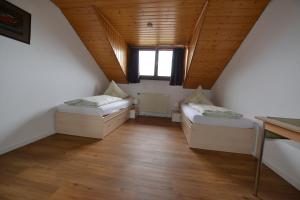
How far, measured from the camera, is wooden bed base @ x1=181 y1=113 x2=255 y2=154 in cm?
225

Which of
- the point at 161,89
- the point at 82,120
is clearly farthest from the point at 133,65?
the point at 82,120

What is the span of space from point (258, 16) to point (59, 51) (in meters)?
3.28

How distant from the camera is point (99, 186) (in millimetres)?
1385

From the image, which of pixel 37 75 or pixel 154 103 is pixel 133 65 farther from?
pixel 37 75

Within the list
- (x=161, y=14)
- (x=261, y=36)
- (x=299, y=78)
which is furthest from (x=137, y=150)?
(x=261, y=36)

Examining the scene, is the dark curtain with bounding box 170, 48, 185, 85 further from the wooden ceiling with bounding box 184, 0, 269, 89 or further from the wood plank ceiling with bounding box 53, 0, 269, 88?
the wooden ceiling with bounding box 184, 0, 269, 89

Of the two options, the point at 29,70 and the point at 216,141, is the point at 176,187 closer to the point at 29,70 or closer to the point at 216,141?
the point at 216,141

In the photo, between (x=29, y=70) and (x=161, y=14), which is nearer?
(x=29, y=70)

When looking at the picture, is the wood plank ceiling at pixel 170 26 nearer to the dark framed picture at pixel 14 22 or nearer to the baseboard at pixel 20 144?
the dark framed picture at pixel 14 22

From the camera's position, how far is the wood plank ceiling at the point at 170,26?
2283 mm

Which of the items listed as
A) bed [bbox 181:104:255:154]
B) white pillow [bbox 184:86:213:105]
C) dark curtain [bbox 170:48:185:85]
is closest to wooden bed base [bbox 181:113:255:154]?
bed [bbox 181:104:255:154]

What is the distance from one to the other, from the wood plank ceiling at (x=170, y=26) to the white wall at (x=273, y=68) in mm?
285

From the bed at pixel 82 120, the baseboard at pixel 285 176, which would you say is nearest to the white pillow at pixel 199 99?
the baseboard at pixel 285 176

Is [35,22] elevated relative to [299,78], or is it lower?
elevated
